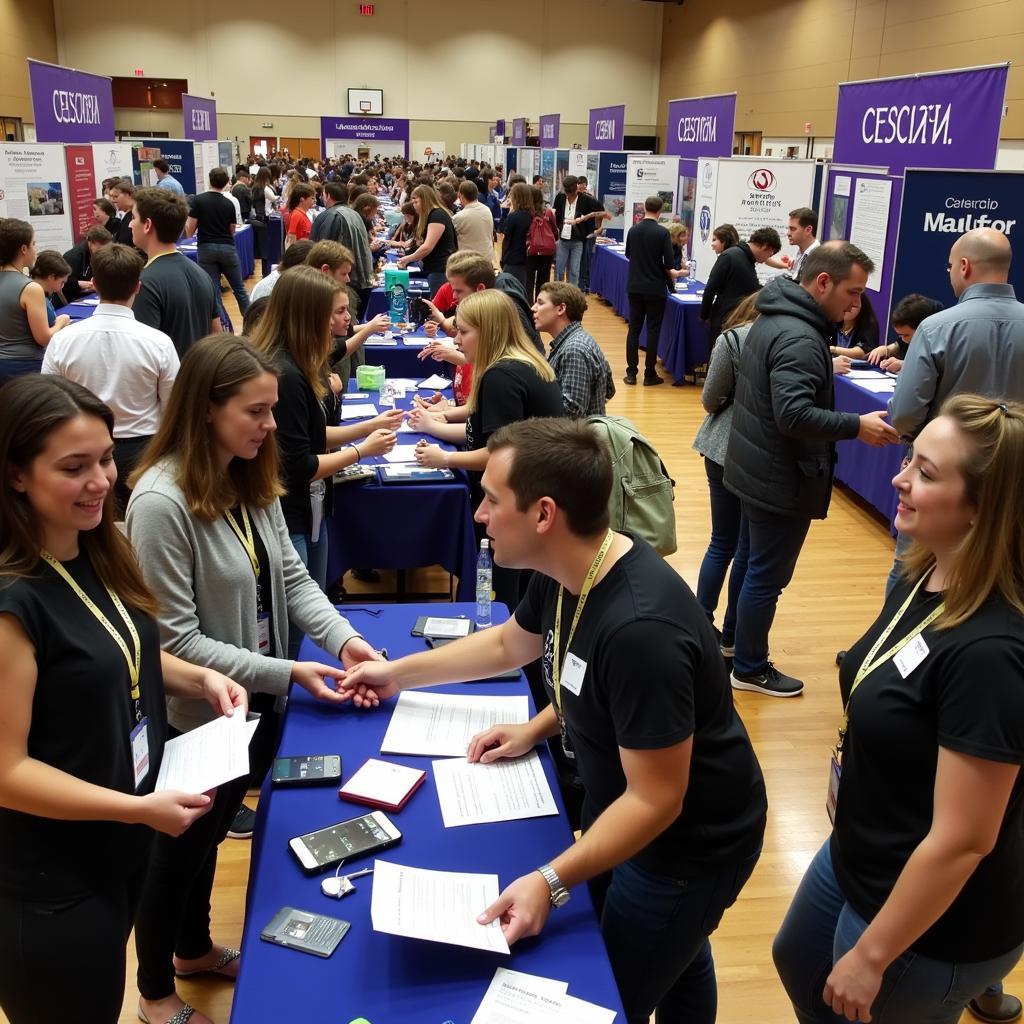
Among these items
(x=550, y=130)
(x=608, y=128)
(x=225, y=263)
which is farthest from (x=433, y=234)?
(x=550, y=130)

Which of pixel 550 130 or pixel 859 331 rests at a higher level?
pixel 550 130

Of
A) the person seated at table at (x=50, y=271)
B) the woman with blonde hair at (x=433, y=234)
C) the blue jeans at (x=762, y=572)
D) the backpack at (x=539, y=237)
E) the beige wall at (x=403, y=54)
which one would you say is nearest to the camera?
the blue jeans at (x=762, y=572)

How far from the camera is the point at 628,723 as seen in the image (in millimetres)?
1367

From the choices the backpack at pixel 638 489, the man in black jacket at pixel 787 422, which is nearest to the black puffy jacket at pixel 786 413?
the man in black jacket at pixel 787 422

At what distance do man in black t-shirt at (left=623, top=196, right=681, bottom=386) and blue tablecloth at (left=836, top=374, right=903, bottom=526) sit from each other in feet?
9.11

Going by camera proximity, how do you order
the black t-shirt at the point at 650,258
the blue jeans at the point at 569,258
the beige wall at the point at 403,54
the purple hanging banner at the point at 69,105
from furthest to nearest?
1. the beige wall at the point at 403,54
2. the blue jeans at the point at 569,258
3. the purple hanging banner at the point at 69,105
4. the black t-shirt at the point at 650,258

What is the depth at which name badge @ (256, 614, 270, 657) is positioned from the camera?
2.11 m

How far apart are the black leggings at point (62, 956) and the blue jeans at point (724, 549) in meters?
2.70

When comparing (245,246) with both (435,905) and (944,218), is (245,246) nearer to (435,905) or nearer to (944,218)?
(944,218)

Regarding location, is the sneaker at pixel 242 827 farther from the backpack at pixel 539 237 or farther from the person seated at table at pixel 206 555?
the backpack at pixel 539 237

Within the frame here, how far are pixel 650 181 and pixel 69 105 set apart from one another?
6.05 metres

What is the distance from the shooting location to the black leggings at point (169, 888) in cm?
193

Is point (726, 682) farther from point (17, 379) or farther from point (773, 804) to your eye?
point (773, 804)

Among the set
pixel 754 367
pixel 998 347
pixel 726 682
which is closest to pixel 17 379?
pixel 726 682
